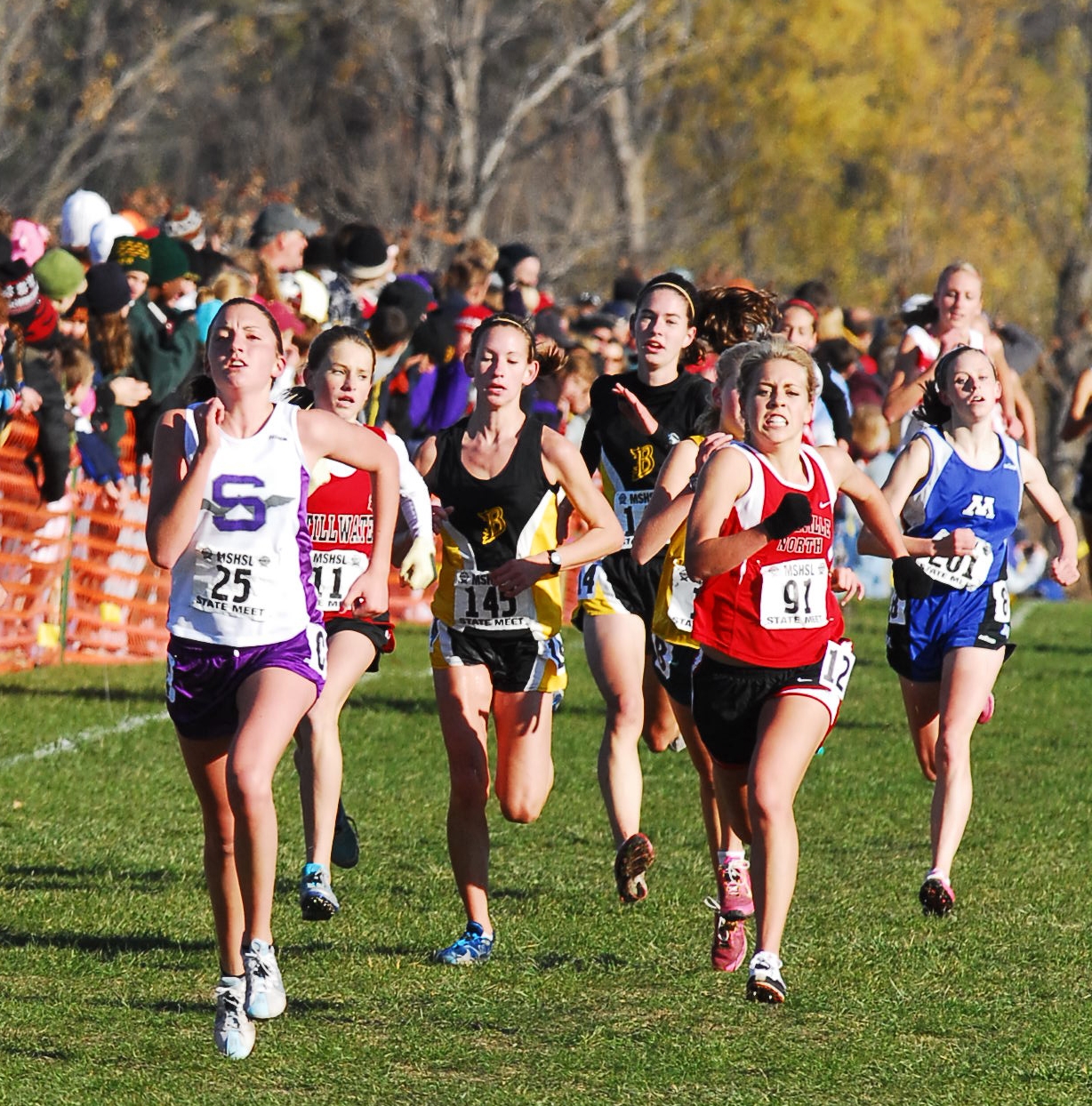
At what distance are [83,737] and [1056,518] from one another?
5.43m

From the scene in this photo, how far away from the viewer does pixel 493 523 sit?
22.7ft

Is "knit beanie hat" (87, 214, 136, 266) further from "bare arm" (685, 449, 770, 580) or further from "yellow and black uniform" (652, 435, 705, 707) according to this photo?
"bare arm" (685, 449, 770, 580)

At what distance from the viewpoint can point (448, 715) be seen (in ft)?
22.5

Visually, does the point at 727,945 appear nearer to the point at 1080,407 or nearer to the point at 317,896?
the point at 317,896

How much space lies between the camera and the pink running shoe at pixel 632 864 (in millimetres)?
7199

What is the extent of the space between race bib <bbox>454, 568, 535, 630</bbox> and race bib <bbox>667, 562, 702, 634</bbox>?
2.08ft

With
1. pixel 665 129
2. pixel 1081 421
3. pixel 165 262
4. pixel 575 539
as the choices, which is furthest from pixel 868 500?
pixel 665 129

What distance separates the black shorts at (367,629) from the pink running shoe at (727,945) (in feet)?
5.79

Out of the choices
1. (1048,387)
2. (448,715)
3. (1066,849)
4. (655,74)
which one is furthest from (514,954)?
(655,74)

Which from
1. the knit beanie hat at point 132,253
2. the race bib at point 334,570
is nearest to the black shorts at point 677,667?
the race bib at point 334,570

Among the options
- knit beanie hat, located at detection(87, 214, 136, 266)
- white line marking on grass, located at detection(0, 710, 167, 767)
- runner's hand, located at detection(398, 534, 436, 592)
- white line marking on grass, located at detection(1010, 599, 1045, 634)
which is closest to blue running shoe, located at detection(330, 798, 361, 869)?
runner's hand, located at detection(398, 534, 436, 592)

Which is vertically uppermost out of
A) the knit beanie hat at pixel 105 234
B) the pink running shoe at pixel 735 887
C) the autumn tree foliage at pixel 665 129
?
the autumn tree foliage at pixel 665 129

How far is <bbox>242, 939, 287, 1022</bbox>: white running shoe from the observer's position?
18.7 feet

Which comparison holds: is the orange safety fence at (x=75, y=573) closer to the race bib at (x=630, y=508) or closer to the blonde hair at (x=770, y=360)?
the race bib at (x=630, y=508)
